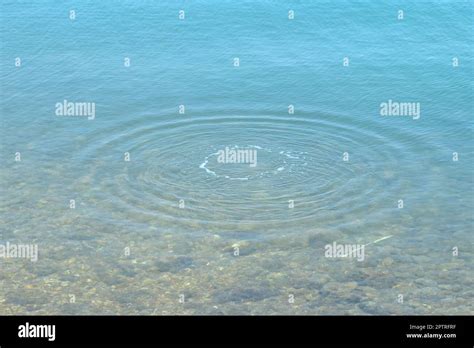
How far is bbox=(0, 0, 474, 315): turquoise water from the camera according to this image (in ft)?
102

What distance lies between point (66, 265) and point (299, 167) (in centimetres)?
1316

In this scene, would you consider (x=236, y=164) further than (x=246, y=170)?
Yes

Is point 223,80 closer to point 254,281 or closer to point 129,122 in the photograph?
point 129,122

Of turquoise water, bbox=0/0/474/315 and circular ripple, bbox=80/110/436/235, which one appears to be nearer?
turquoise water, bbox=0/0/474/315

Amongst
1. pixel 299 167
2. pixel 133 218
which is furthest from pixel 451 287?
pixel 133 218

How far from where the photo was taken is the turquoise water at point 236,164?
3116cm

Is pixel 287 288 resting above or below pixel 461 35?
below

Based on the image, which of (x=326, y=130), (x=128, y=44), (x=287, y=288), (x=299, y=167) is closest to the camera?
(x=287, y=288)

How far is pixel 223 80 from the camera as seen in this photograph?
2012 inches

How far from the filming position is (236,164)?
40281 millimetres

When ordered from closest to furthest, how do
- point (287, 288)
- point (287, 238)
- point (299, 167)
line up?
1. point (287, 288)
2. point (287, 238)
3. point (299, 167)

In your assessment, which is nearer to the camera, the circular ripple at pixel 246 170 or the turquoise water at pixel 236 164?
the turquoise water at pixel 236 164

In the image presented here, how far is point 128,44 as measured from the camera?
5691cm

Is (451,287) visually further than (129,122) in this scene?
No
